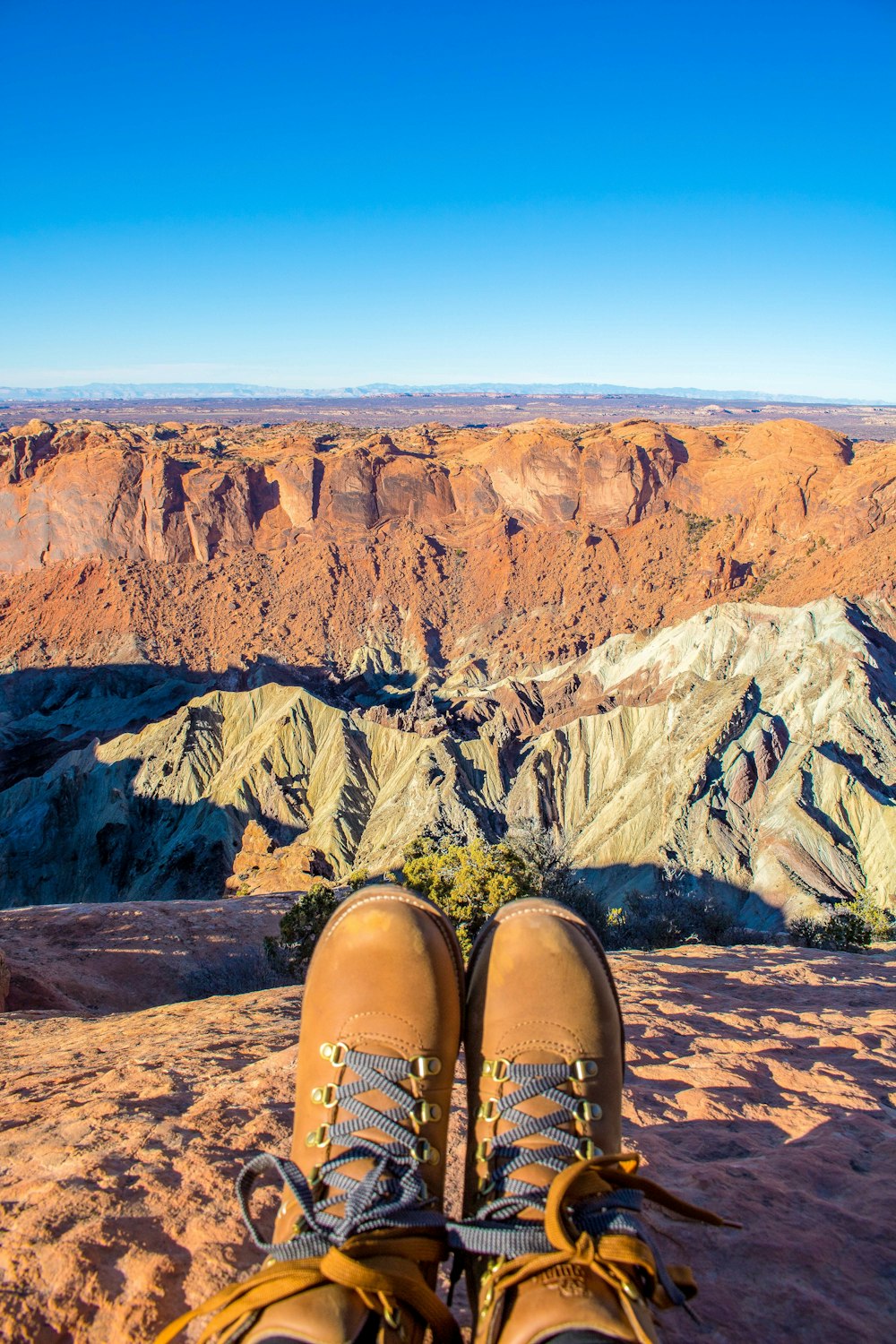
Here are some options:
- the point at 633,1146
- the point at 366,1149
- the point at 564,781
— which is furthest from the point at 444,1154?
the point at 564,781

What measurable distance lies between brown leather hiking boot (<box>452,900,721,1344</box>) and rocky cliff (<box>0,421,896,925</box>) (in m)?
23.3

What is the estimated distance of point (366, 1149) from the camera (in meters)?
2.42

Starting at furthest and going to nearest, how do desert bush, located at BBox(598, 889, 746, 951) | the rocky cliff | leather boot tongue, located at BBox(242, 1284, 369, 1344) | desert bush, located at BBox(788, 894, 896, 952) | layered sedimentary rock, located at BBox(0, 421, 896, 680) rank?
layered sedimentary rock, located at BBox(0, 421, 896, 680) < the rocky cliff < desert bush, located at BBox(598, 889, 746, 951) < desert bush, located at BBox(788, 894, 896, 952) < leather boot tongue, located at BBox(242, 1284, 369, 1344)

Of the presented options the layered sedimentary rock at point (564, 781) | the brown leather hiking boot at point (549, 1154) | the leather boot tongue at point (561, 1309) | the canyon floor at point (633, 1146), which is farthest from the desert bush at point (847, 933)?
the leather boot tongue at point (561, 1309)

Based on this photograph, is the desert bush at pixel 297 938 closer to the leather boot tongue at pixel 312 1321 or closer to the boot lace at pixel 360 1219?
the boot lace at pixel 360 1219

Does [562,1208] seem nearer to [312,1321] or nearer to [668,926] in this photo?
[312,1321]

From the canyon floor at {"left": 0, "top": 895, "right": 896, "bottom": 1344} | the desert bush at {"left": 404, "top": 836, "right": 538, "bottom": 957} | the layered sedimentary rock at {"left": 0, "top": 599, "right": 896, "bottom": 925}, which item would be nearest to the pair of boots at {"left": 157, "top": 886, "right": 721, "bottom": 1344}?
the canyon floor at {"left": 0, "top": 895, "right": 896, "bottom": 1344}

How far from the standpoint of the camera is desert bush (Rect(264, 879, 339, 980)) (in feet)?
40.3

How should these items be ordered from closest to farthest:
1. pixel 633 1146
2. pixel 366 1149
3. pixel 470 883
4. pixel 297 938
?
pixel 366 1149 < pixel 633 1146 < pixel 297 938 < pixel 470 883

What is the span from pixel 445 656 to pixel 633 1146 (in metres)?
55.9

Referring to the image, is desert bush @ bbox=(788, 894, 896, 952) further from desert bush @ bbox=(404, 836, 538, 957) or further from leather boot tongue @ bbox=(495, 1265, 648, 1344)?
leather boot tongue @ bbox=(495, 1265, 648, 1344)

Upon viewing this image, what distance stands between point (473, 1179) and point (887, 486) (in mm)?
58516

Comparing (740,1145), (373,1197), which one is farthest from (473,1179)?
(740,1145)

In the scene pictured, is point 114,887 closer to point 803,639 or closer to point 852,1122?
point 803,639
